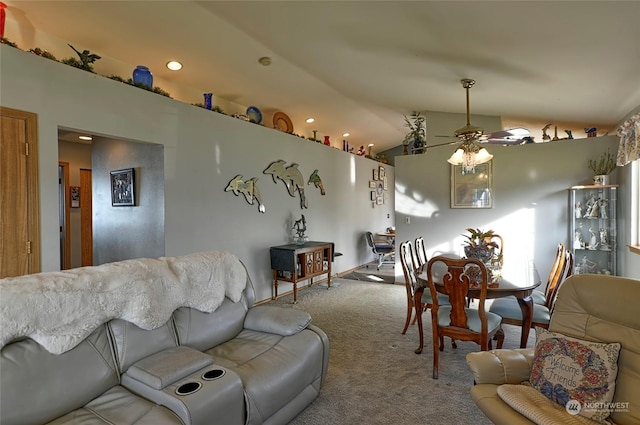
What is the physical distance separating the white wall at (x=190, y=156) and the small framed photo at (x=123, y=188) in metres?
0.63

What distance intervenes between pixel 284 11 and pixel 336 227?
4.48 m

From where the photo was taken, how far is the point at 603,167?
4.55m

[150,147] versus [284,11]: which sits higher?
[284,11]

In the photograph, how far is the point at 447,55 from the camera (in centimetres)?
328

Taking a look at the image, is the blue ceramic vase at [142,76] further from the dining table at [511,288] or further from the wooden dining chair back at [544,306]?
the wooden dining chair back at [544,306]

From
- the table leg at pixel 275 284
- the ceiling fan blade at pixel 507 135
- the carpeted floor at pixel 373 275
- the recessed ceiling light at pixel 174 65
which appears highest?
the recessed ceiling light at pixel 174 65

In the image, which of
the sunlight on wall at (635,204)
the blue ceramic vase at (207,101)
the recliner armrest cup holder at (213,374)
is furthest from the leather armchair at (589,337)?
the blue ceramic vase at (207,101)

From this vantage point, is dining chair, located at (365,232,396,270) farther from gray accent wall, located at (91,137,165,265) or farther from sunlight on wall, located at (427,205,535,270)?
gray accent wall, located at (91,137,165,265)

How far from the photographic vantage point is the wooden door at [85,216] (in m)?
5.86

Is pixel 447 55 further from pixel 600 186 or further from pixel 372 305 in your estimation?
pixel 372 305

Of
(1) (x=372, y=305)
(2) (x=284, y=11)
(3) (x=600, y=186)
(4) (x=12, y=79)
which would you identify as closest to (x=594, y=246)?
(3) (x=600, y=186)

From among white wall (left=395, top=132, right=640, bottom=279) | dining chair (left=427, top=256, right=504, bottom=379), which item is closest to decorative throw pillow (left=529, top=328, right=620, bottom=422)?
dining chair (left=427, top=256, right=504, bottom=379)

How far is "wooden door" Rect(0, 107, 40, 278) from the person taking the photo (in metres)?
2.59

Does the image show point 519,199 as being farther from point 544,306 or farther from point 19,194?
point 19,194
